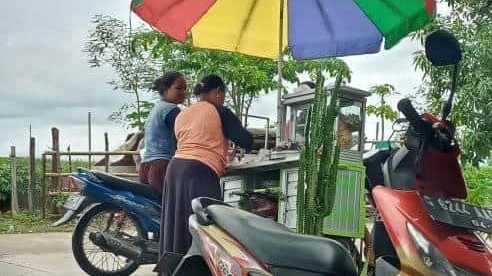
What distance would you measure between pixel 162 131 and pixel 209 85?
27.1 inches

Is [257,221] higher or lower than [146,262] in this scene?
higher

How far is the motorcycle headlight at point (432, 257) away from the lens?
2.11 metres

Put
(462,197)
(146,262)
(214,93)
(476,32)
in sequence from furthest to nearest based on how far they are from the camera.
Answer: (476,32) → (146,262) → (214,93) → (462,197)

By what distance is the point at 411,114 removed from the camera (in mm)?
2488

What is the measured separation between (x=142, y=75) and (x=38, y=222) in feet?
9.54

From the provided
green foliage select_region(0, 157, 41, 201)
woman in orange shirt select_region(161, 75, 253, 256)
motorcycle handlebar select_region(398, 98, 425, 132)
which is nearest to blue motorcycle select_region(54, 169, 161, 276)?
woman in orange shirt select_region(161, 75, 253, 256)

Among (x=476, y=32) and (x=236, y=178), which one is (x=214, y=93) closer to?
(x=236, y=178)

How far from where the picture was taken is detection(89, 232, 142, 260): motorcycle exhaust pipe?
16.6 ft

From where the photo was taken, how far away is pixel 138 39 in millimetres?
9609

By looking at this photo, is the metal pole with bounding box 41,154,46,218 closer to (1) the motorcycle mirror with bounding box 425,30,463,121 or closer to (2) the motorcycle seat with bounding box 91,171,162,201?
(2) the motorcycle seat with bounding box 91,171,162,201

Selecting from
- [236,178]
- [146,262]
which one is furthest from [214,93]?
[146,262]

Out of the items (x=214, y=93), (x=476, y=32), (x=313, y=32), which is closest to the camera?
(x=214, y=93)

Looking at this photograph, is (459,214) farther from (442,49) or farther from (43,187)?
(43,187)

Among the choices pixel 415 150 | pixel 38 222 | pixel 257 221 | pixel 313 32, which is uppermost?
pixel 313 32
